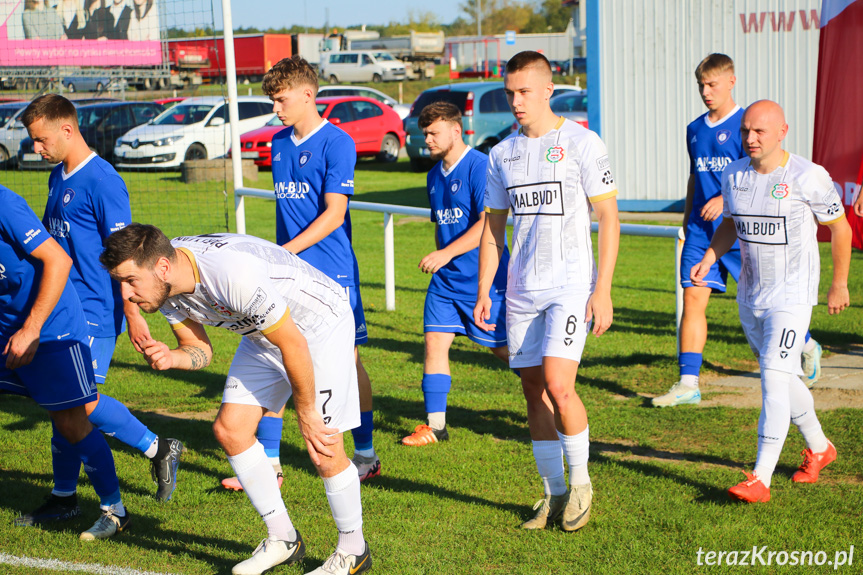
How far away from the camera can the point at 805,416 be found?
4.72m

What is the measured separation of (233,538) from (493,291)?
88.4 inches

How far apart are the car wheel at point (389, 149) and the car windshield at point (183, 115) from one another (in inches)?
199

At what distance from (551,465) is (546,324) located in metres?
0.72

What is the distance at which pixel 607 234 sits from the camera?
4.15 m

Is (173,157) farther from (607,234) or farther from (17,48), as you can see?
(607,234)

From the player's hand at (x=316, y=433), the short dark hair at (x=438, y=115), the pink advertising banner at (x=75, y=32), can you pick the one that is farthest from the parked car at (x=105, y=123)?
the player's hand at (x=316, y=433)

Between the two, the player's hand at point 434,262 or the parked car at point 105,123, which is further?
the parked car at point 105,123

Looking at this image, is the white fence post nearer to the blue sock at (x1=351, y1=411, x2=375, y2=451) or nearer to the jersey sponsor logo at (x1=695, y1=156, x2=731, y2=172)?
the jersey sponsor logo at (x1=695, y1=156, x2=731, y2=172)

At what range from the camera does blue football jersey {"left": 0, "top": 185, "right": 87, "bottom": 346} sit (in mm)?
4062

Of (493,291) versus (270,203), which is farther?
(270,203)

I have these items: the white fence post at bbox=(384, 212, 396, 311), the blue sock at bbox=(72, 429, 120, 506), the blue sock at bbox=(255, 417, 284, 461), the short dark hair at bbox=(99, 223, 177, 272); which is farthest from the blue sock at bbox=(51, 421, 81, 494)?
the white fence post at bbox=(384, 212, 396, 311)

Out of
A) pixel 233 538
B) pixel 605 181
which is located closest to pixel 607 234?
pixel 605 181

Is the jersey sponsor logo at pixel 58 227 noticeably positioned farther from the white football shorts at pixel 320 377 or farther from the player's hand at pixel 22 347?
the white football shorts at pixel 320 377

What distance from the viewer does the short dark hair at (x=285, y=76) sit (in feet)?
16.2
